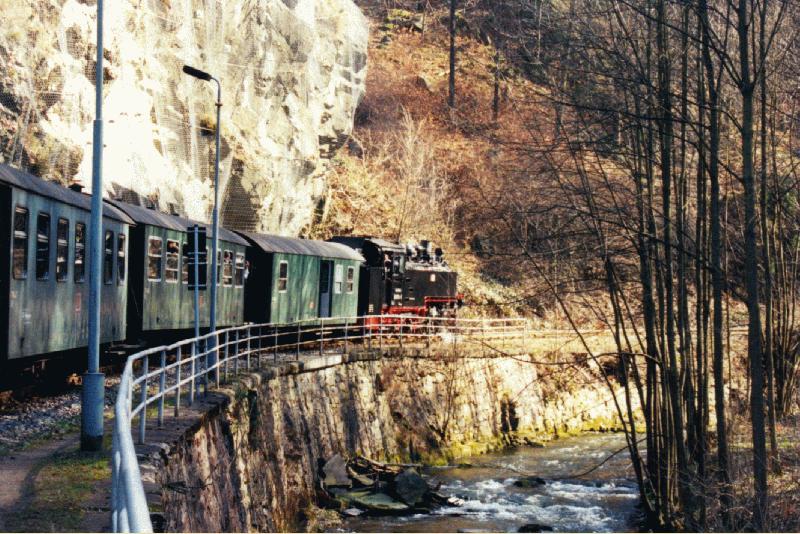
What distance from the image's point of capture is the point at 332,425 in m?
24.7

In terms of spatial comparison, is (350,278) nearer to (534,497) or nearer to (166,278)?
(534,497)

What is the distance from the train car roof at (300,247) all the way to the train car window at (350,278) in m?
0.37

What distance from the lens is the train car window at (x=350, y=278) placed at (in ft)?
112

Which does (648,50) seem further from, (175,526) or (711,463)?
(175,526)

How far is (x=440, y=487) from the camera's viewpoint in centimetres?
2511

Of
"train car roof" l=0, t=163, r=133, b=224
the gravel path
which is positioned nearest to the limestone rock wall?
the gravel path

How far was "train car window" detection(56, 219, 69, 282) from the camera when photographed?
15.5 metres

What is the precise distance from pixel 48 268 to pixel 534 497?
13766 mm

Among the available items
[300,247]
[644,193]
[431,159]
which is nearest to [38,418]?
[644,193]

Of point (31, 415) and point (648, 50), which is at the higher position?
point (648, 50)

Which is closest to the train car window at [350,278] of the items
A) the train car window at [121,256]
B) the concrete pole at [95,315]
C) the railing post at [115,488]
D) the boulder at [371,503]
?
the boulder at [371,503]

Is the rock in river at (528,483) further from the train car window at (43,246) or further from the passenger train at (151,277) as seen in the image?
the train car window at (43,246)

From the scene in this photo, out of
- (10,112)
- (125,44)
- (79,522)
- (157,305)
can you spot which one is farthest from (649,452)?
(125,44)

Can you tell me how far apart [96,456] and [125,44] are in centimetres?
2344
